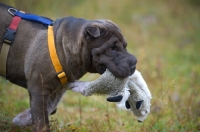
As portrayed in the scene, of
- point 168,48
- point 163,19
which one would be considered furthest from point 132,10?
point 168,48

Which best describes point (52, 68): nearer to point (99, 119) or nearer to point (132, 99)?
point (132, 99)

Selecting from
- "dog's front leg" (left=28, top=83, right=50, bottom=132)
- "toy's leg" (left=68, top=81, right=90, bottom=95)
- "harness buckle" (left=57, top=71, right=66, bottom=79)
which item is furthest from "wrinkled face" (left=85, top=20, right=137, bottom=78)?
"dog's front leg" (left=28, top=83, right=50, bottom=132)

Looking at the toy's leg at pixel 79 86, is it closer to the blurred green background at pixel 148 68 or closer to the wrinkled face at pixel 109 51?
the wrinkled face at pixel 109 51

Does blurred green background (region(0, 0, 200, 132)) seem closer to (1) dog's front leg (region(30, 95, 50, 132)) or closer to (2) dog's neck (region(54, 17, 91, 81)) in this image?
(1) dog's front leg (region(30, 95, 50, 132))

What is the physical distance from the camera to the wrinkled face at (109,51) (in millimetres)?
3943

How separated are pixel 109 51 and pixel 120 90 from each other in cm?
47

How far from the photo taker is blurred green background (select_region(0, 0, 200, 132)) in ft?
17.4

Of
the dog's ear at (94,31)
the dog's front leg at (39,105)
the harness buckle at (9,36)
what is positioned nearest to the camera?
the dog's ear at (94,31)

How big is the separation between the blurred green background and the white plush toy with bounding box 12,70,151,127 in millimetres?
376

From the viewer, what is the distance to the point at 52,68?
4.23 meters

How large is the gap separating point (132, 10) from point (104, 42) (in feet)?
32.7

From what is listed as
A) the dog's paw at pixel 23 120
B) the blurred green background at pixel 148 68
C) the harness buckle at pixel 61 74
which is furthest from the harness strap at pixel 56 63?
the blurred green background at pixel 148 68

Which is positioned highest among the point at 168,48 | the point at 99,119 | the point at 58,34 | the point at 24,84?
the point at 58,34

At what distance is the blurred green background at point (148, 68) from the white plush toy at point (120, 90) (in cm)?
38
